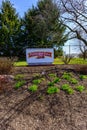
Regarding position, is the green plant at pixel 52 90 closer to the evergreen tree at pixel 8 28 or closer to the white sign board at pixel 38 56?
the white sign board at pixel 38 56

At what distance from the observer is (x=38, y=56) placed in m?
20.0

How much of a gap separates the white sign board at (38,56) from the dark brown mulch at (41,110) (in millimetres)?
9785

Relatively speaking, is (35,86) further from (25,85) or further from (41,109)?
(41,109)

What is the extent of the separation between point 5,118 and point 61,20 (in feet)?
44.1

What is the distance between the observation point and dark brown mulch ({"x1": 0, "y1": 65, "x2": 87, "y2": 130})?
25.3 ft

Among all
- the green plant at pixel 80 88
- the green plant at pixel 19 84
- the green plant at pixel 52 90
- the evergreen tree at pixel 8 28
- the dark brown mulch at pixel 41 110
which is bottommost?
the dark brown mulch at pixel 41 110

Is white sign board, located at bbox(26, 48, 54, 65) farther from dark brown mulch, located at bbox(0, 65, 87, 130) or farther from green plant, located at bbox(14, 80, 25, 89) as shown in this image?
dark brown mulch, located at bbox(0, 65, 87, 130)

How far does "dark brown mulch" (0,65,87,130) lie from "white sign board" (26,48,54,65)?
385 inches

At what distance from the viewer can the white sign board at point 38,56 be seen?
19734mm

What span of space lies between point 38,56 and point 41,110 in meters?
11.8

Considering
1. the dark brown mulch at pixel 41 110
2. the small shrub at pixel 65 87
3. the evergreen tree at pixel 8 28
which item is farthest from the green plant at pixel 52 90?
the evergreen tree at pixel 8 28

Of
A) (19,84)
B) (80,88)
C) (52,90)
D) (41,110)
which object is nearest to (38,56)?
(19,84)

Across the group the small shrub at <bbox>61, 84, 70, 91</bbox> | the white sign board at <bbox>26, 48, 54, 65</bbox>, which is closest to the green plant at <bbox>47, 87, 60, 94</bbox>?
the small shrub at <bbox>61, 84, 70, 91</bbox>

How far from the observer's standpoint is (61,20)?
67.0ft
